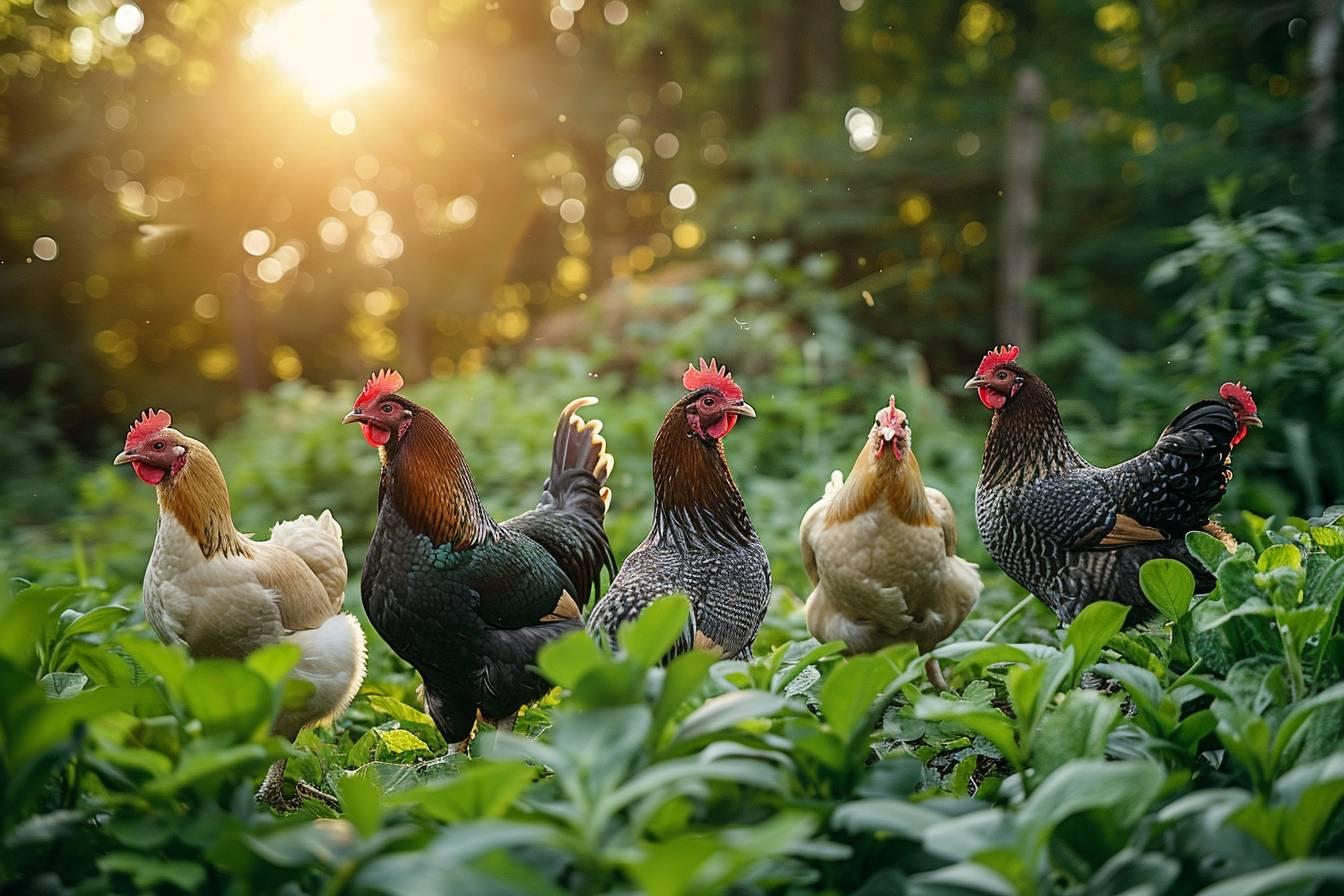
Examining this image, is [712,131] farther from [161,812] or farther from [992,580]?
[161,812]

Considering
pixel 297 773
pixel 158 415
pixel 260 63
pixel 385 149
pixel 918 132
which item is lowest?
pixel 297 773

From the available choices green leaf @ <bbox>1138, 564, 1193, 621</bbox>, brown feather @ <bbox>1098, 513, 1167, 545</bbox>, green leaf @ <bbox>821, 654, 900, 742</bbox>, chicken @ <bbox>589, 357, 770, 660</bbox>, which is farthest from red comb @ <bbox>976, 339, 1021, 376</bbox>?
green leaf @ <bbox>821, 654, 900, 742</bbox>

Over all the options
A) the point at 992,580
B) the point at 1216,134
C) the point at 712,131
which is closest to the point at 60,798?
the point at 992,580

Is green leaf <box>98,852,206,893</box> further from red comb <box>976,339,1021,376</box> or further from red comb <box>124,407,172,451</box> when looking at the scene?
red comb <box>976,339,1021,376</box>

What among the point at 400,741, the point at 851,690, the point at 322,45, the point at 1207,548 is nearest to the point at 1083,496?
the point at 1207,548

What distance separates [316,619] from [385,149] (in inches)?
478

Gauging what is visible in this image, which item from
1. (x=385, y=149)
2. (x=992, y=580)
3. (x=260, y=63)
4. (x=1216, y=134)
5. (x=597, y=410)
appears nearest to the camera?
(x=992, y=580)

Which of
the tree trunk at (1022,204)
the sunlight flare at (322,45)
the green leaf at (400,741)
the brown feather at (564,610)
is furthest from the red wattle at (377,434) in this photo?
the sunlight flare at (322,45)

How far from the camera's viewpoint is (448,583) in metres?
2.50

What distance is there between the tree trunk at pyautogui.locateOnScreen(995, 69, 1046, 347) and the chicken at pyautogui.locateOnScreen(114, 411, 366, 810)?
8.89 meters

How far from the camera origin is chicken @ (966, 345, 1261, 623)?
2629 mm

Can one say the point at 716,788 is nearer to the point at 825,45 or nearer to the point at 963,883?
the point at 963,883

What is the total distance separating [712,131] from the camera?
47.7 ft

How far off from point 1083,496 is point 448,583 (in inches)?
62.6
